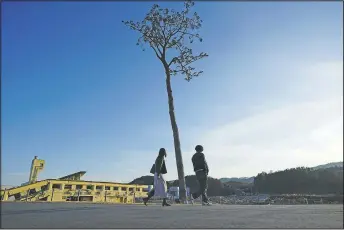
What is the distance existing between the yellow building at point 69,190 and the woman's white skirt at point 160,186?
7.85 m

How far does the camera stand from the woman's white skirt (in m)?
11.0

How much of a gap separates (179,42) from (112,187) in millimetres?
11057

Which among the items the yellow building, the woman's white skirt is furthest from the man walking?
the yellow building

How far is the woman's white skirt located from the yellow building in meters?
7.85

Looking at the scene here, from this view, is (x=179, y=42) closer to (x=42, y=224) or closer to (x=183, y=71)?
(x=183, y=71)

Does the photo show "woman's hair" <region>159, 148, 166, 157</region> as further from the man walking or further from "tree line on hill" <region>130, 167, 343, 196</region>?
"tree line on hill" <region>130, 167, 343, 196</region>

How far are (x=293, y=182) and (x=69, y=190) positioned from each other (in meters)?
36.3

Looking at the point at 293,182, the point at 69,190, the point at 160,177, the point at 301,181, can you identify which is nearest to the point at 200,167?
the point at 160,177

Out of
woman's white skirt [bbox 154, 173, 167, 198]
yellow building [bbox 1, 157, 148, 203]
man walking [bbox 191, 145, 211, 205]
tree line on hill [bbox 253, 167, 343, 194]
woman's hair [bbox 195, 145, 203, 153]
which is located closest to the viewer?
woman's white skirt [bbox 154, 173, 167, 198]

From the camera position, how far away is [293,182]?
1783 inches

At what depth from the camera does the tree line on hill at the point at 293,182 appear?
38325 millimetres

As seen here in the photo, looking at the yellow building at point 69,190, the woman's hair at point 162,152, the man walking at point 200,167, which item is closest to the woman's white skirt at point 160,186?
the woman's hair at point 162,152

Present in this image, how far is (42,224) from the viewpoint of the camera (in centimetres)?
495

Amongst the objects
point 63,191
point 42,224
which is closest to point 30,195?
point 63,191
